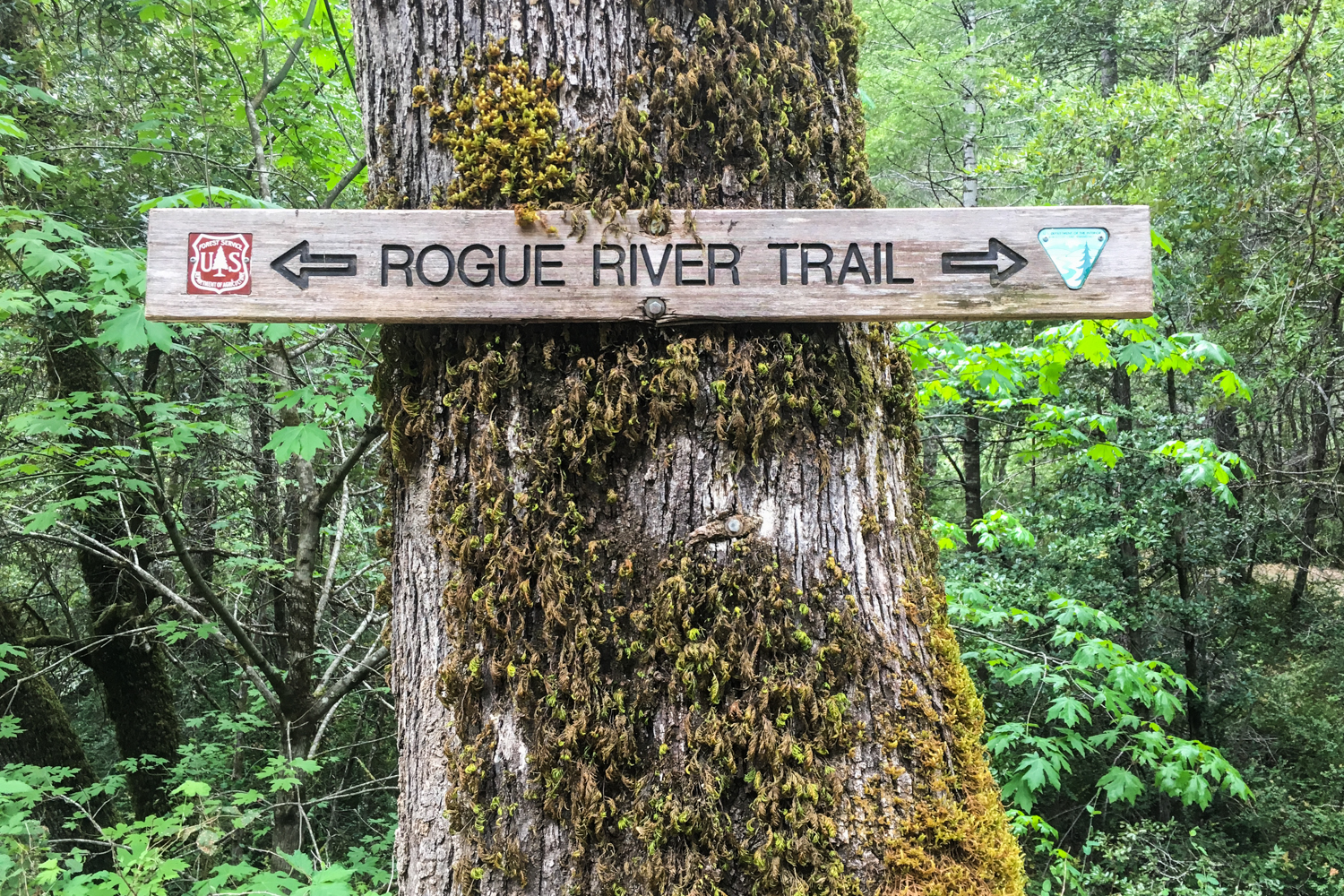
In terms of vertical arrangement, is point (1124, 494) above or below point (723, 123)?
below

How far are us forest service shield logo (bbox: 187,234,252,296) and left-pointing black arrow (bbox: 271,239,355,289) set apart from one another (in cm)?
6

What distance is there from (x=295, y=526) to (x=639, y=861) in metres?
6.18

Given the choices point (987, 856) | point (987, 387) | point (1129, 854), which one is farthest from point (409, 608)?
point (1129, 854)

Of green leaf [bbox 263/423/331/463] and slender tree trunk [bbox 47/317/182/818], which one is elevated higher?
green leaf [bbox 263/423/331/463]

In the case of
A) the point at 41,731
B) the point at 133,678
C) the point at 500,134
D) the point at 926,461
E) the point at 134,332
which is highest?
the point at 500,134

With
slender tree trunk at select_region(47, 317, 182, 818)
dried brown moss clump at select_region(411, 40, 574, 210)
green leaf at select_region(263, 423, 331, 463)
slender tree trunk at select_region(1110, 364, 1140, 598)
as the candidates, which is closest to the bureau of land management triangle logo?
dried brown moss clump at select_region(411, 40, 574, 210)

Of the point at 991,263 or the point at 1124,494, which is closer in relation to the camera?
the point at 991,263

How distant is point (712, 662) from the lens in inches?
43.5

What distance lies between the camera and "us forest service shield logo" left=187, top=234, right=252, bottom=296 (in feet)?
4.19

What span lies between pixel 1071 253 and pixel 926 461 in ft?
36.3

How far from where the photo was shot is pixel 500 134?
1.24 m

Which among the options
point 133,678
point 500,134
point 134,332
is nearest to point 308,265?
point 500,134

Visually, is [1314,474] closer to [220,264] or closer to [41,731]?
[220,264]

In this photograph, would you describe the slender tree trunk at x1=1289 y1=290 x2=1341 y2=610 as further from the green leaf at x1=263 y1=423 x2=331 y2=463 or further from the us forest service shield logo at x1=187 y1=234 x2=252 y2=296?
the us forest service shield logo at x1=187 y1=234 x2=252 y2=296
